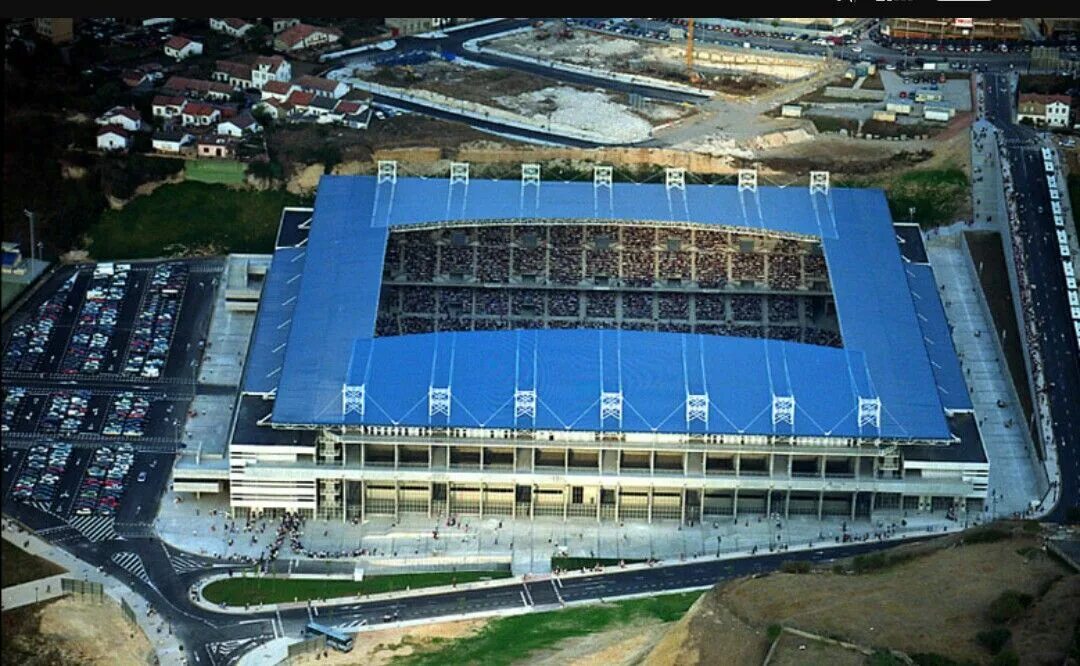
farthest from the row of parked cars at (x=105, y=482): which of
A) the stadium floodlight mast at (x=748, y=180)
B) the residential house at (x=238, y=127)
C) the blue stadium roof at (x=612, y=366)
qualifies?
the stadium floodlight mast at (x=748, y=180)

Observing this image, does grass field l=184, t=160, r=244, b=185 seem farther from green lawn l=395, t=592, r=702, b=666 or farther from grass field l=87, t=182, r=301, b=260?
green lawn l=395, t=592, r=702, b=666

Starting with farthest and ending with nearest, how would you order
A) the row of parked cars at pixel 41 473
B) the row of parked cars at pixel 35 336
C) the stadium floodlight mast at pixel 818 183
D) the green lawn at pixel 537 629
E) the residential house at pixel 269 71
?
the residential house at pixel 269 71 → the stadium floodlight mast at pixel 818 183 → the row of parked cars at pixel 35 336 → the row of parked cars at pixel 41 473 → the green lawn at pixel 537 629

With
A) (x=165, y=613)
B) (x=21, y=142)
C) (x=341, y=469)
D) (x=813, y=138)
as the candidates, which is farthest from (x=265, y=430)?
(x=813, y=138)

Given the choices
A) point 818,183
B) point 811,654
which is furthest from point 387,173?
point 811,654

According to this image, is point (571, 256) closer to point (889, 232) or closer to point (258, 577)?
point (889, 232)

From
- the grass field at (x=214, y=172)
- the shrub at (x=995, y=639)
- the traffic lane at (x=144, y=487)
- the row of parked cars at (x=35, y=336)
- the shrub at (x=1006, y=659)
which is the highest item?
the grass field at (x=214, y=172)

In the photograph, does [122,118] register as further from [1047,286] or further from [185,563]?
[1047,286]

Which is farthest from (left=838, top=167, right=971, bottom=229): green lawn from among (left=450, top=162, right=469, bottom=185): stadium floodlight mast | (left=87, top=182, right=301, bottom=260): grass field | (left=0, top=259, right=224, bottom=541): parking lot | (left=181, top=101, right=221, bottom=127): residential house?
(left=0, top=259, right=224, bottom=541): parking lot

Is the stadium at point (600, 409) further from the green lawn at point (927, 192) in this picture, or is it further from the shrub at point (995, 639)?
the shrub at point (995, 639)
